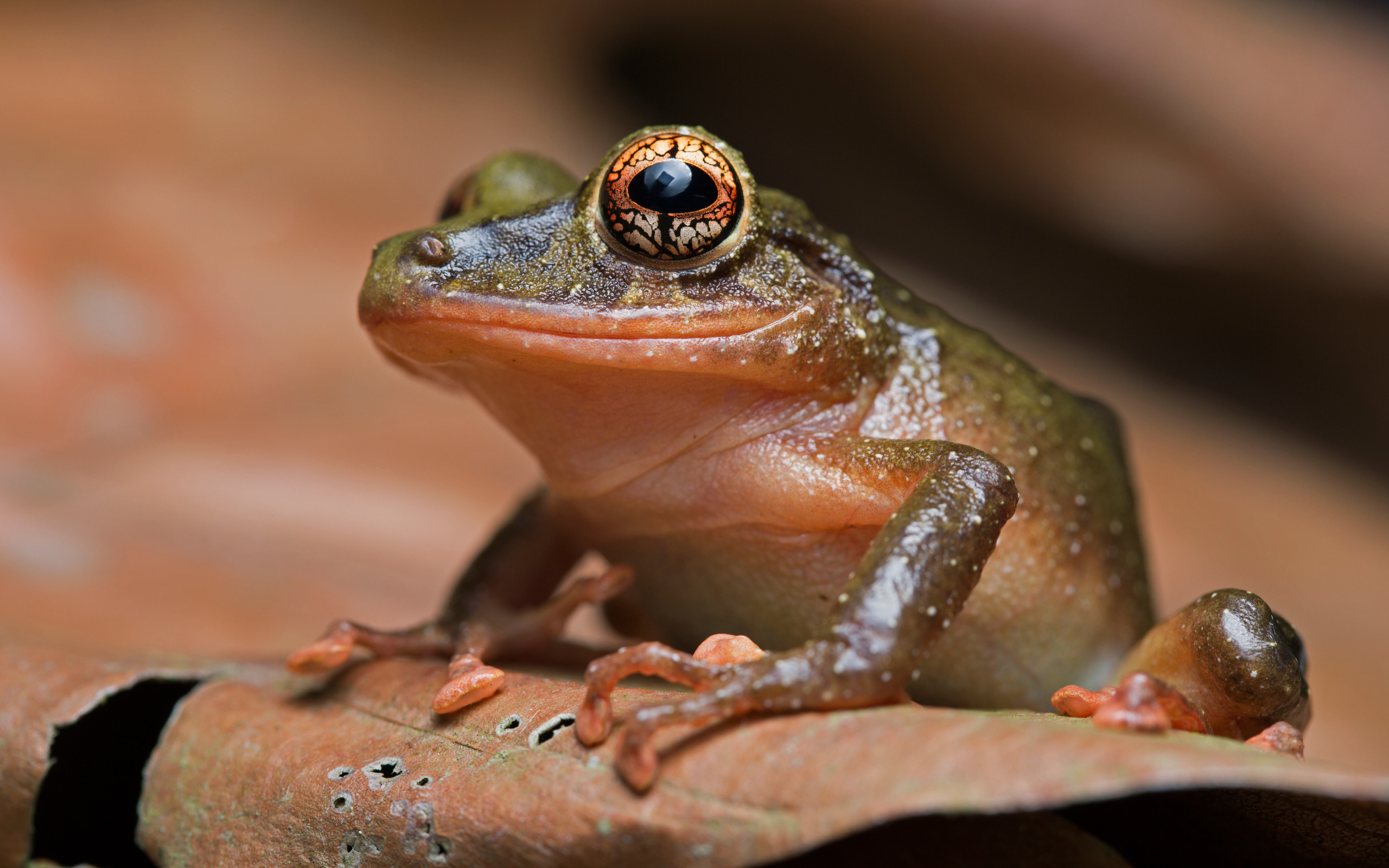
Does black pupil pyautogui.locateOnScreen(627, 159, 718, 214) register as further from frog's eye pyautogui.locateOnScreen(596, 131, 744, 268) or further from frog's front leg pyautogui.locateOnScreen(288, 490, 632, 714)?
frog's front leg pyautogui.locateOnScreen(288, 490, 632, 714)

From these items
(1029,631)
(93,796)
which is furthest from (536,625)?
(1029,631)

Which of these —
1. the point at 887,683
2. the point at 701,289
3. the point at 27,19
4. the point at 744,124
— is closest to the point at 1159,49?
the point at 744,124

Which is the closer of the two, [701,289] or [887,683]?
[887,683]

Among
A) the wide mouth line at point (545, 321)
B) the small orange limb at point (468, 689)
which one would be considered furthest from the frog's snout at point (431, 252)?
the small orange limb at point (468, 689)

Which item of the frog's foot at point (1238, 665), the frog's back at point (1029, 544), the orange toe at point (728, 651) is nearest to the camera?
the orange toe at point (728, 651)

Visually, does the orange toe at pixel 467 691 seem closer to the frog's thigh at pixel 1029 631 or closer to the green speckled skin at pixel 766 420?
the green speckled skin at pixel 766 420

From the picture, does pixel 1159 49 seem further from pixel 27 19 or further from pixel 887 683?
pixel 27 19

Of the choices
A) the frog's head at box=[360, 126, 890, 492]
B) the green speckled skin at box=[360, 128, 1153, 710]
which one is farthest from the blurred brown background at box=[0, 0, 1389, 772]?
the frog's head at box=[360, 126, 890, 492]
